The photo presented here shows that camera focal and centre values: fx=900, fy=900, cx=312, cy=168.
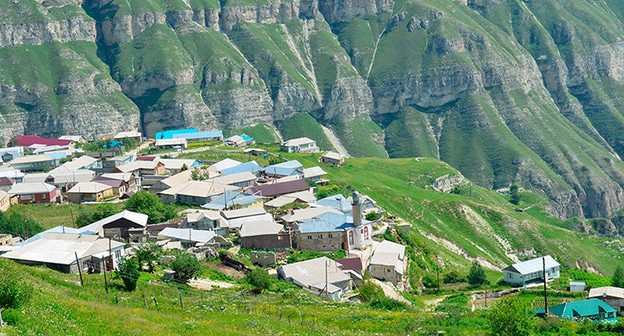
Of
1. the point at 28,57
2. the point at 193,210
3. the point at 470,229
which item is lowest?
the point at 470,229

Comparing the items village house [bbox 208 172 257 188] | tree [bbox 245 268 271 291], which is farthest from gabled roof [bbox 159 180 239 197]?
tree [bbox 245 268 271 291]

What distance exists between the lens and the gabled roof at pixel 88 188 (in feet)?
296

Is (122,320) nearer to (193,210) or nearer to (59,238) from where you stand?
(59,238)

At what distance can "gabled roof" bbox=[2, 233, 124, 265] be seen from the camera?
56.0 metres

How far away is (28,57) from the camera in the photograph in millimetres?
182875

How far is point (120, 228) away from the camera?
72.2 meters

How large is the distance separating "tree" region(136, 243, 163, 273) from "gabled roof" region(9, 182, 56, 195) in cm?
2990

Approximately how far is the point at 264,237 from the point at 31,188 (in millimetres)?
31445

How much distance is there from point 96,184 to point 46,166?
19.8 m

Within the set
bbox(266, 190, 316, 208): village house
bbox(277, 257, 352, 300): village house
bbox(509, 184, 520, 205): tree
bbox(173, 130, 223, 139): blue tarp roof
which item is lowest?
bbox(509, 184, 520, 205): tree

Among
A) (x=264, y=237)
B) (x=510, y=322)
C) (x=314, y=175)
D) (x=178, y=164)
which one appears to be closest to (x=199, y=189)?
(x=178, y=164)

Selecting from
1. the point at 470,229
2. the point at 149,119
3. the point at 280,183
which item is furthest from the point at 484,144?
the point at 280,183

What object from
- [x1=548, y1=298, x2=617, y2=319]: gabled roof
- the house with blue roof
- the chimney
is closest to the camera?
[x1=548, y1=298, x2=617, y2=319]: gabled roof

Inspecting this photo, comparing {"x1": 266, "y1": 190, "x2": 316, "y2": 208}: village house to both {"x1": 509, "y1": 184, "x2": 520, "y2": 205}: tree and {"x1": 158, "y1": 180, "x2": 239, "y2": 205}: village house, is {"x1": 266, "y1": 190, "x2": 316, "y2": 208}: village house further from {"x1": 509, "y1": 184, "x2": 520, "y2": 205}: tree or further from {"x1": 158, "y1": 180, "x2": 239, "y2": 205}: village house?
{"x1": 509, "y1": 184, "x2": 520, "y2": 205}: tree
